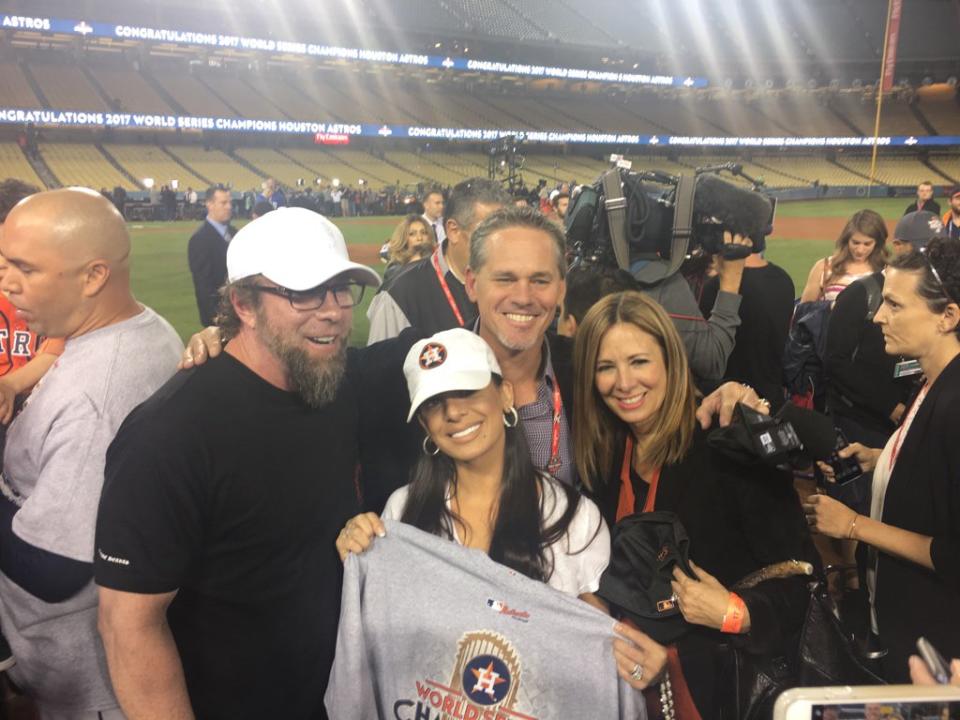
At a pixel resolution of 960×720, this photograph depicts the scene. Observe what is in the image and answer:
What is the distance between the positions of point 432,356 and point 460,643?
2.74ft

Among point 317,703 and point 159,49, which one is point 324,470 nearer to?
point 317,703

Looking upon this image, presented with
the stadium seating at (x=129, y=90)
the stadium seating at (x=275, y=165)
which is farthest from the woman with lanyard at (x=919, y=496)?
the stadium seating at (x=129, y=90)

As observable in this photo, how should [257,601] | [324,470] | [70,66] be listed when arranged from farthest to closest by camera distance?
[70,66], [324,470], [257,601]

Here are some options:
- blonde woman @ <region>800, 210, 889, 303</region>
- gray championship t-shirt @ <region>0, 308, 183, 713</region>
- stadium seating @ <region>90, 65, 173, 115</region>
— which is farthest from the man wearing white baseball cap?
stadium seating @ <region>90, 65, 173, 115</region>

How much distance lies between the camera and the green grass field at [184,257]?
1166cm

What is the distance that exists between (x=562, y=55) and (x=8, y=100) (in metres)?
36.2

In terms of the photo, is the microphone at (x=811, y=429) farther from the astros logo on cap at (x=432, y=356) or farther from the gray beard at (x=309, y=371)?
the gray beard at (x=309, y=371)

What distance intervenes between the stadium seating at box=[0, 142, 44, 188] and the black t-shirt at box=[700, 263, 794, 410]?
108 ft

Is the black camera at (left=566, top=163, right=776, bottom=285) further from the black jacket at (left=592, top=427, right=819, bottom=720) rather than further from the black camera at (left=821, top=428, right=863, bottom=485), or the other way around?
the black jacket at (left=592, top=427, right=819, bottom=720)

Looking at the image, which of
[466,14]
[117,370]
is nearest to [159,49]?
[466,14]

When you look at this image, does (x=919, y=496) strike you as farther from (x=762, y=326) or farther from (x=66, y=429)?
(x=66, y=429)

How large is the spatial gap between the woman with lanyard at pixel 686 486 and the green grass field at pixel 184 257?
806 centimetres

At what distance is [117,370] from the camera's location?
80.8 inches

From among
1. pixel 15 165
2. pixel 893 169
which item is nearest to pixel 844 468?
pixel 15 165
